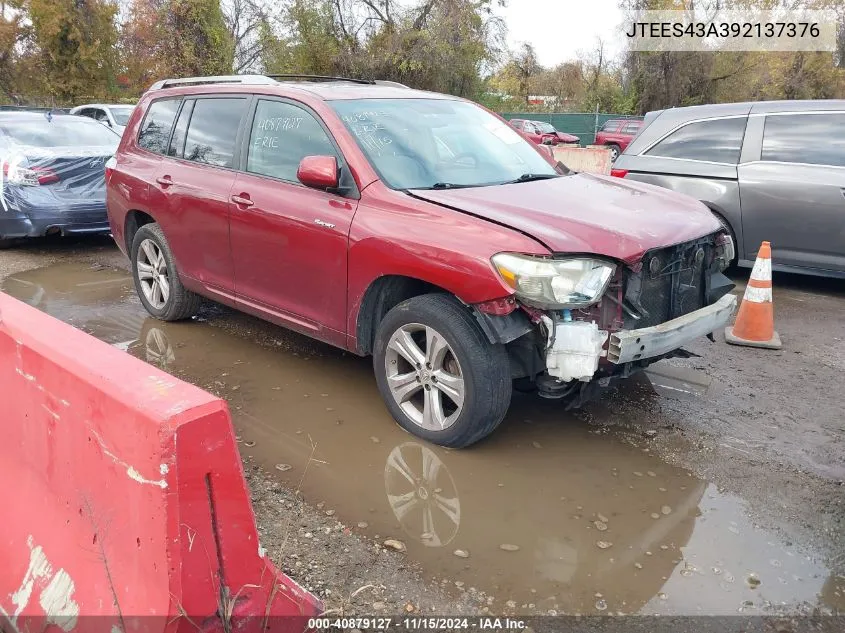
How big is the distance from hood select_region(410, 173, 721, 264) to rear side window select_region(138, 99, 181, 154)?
258 cm

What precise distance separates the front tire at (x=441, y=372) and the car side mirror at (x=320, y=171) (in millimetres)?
789

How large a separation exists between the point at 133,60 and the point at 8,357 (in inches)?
1265

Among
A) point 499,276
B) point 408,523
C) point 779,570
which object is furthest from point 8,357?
point 779,570

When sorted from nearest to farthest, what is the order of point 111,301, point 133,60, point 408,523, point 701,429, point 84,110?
point 408,523, point 701,429, point 111,301, point 84,110, point 133,60

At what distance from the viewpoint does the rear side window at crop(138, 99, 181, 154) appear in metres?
5.27

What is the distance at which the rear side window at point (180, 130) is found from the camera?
16.7 ft

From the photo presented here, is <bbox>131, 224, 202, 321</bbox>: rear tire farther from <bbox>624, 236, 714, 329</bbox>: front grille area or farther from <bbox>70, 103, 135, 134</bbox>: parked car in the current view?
<bbox>70, 103, 135, 134</bbox>: parked car

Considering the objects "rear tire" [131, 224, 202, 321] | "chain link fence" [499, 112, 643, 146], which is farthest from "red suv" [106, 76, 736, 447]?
"chain link fence" [499, 112, 643, 146]

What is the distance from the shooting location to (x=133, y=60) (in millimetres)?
30266

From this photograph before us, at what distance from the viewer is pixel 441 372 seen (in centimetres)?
349

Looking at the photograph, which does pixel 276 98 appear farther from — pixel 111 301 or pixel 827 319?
pixel 827 319

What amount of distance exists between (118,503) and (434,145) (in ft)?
9.39

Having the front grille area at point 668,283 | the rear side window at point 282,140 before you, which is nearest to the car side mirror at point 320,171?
the rear side window at point 282,140

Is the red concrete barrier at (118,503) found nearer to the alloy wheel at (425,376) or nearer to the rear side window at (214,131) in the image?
the alloy wheel at (425,376)
